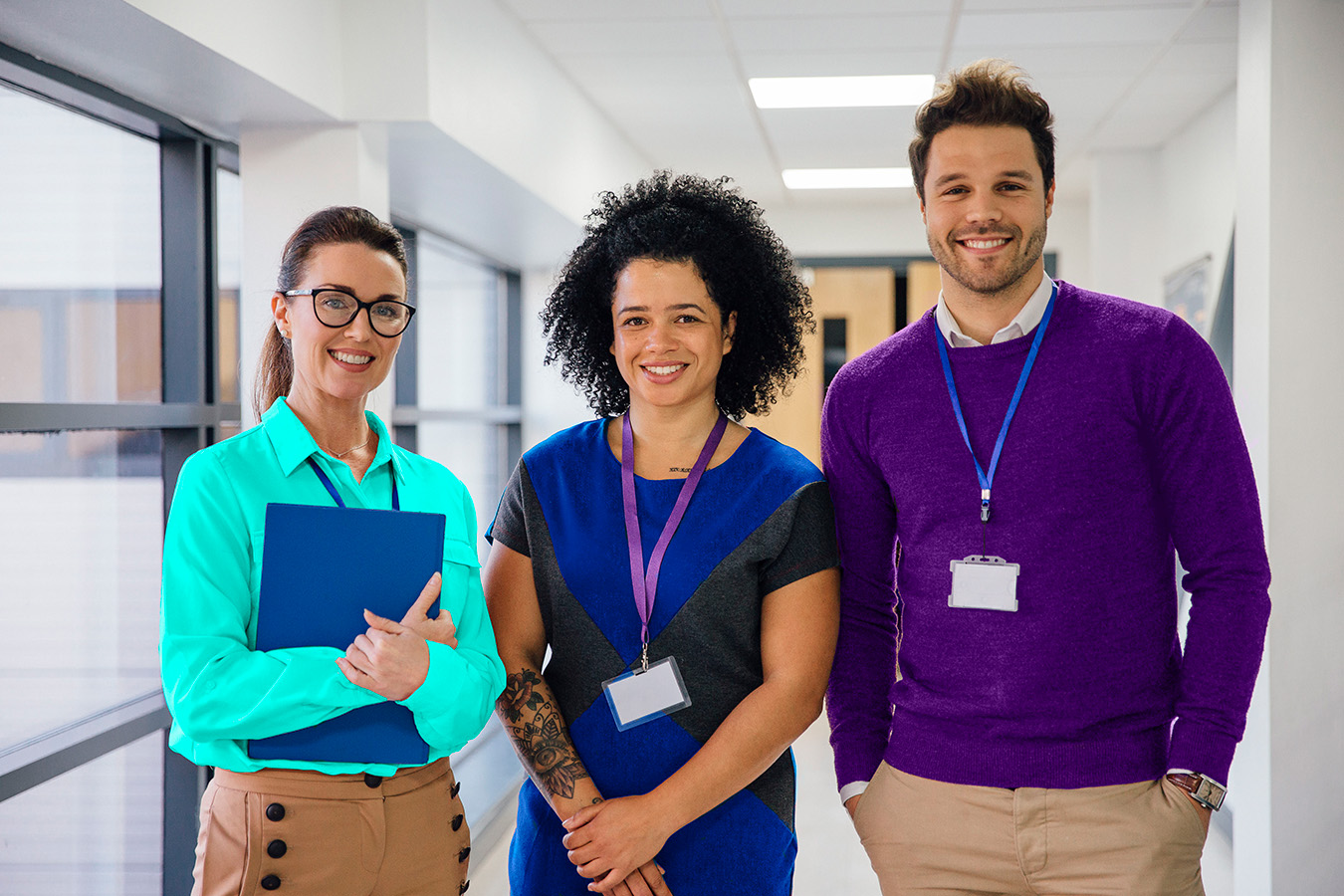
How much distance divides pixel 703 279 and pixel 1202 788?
1.02 metres

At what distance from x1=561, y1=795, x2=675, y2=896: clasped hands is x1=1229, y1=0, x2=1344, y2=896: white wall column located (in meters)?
2.41

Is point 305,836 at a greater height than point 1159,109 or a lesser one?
lesser

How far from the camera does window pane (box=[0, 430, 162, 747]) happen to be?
237cm

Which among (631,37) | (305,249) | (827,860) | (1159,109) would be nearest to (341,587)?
(305,249)

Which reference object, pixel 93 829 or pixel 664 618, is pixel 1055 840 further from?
A: pixel 93 829

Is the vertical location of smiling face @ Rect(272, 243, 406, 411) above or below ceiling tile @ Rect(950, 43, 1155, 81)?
below

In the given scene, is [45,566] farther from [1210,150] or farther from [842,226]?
[842,226]

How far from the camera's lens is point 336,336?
1586 mm

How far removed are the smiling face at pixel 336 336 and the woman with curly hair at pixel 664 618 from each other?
281mm

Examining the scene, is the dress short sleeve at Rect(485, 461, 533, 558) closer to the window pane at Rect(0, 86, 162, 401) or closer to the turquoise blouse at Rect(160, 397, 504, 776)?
the turquoise blouse at Rect(160, 397, 504, 776)

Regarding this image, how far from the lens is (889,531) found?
1.75 m

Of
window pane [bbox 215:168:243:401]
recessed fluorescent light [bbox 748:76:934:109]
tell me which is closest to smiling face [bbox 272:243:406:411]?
window pane [bbox 215:168:243:401]

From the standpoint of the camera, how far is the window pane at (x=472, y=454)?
500 centimetres

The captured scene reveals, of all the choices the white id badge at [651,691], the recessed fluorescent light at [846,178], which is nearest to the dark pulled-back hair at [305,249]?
the white id badge at [651,691]
